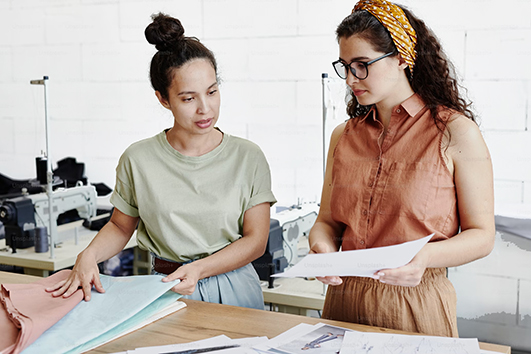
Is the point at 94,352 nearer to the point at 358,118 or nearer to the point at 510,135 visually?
the point at 358,118

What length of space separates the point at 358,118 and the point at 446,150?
0.30 m

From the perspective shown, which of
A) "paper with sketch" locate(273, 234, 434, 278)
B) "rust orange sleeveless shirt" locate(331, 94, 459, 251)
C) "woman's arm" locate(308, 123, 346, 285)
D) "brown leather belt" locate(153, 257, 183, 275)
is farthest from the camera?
"brown leather belt" locate(153, 257, 183, 275)

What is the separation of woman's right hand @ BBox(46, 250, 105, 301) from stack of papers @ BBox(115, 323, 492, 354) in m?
0.29

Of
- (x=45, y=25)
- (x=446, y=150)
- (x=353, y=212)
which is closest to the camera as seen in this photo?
(x=446, y=150)

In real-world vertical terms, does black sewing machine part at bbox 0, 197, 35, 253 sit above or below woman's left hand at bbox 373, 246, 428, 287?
below

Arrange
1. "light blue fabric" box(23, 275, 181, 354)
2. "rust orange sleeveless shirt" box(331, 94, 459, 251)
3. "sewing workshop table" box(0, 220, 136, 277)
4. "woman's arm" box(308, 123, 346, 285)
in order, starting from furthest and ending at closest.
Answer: "sewing workshop table" box(0, 220, 136, 277) → "woman's arm" box(308, 123, 346, 285) → "rust orange sleeveless shirt" box(331, 94, 459, 251) → "light blue fabric" box(23, 275, 181, 354)

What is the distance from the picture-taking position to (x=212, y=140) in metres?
1.67

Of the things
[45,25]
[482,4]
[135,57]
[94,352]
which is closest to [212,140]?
[94,352]

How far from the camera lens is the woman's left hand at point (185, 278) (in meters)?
1.41

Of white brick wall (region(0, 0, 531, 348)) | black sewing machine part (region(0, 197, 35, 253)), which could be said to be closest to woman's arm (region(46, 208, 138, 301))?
white brick wall (region(0, 0, 531, 348))

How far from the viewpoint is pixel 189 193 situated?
1607 mm

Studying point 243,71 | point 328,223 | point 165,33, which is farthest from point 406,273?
point 243,71

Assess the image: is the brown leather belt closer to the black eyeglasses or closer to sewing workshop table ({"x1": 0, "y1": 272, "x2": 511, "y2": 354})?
sewing workshop table ({"x1": 0, "y1": 272, "x2": 511, "y2": 354})

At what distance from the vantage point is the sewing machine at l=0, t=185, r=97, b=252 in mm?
2798
